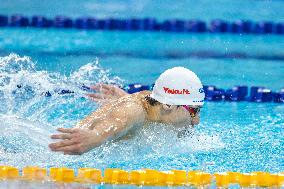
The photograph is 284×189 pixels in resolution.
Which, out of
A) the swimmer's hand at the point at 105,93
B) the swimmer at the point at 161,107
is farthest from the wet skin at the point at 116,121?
the swimmer's hand at the point at 105,93

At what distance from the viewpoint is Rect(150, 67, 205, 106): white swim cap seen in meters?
4.16

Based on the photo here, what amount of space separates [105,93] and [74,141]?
1.15 m

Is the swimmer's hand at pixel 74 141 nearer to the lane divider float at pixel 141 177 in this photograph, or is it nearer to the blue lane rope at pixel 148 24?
the lane divider float at pixel 141 177

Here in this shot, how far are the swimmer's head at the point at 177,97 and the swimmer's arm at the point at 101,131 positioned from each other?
157 millimetres

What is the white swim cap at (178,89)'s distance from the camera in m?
4.16

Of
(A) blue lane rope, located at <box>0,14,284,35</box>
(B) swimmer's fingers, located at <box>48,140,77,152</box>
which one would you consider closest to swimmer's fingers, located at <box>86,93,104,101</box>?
(B) swimmer's fingers, located at <box>48,140,77,152</box>

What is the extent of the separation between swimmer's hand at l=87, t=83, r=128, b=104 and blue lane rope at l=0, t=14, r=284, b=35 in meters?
3.07

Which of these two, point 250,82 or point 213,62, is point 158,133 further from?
point 213,62

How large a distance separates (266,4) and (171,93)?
4.43 meters

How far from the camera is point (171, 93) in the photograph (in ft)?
13.7

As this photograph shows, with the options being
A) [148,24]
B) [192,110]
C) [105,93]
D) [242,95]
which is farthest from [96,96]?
[148,24]

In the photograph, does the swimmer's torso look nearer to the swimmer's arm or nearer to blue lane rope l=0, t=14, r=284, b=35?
the swimmer's arm

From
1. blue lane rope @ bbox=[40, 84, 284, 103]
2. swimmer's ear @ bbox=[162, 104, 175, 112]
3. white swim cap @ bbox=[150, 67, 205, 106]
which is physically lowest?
blue lane rope @ bbox=[40, 84, 284, 103]

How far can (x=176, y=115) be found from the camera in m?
4.14
